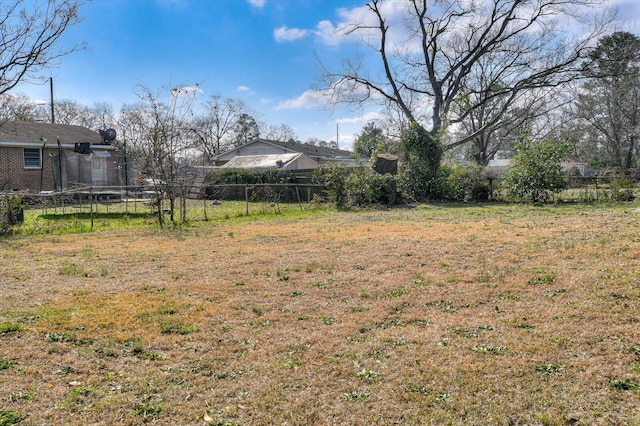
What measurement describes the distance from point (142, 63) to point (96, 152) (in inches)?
354

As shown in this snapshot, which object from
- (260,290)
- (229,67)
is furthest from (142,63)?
(260,290)

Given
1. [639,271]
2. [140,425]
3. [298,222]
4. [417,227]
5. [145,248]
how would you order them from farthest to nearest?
[298,222], [417,227], [145,248], [639,271], [140,425]

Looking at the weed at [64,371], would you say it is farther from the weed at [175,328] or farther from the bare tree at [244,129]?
the bare tree at [244,129]

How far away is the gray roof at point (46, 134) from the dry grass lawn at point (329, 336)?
16.7 metres

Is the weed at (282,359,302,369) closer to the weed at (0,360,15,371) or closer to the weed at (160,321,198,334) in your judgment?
the weed at (160,321,198,334)

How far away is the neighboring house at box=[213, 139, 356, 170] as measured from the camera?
24.2 m

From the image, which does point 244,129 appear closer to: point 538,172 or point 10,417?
point 538,172

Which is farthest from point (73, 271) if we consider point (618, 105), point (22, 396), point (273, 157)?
point (618, 105)

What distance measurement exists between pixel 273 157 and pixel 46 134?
1197cm

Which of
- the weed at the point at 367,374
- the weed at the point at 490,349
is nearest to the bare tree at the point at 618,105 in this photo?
the weed at the point at 490,349

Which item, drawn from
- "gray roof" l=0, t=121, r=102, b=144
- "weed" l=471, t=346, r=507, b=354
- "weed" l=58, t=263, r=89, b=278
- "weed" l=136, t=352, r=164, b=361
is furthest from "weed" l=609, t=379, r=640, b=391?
"gray roof" l=0, t=121, r=102, b=144

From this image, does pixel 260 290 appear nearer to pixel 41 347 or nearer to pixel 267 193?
pixel 41 347

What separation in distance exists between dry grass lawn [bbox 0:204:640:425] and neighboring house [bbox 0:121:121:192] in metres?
15.1

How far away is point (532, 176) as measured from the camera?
1611 centimetres
